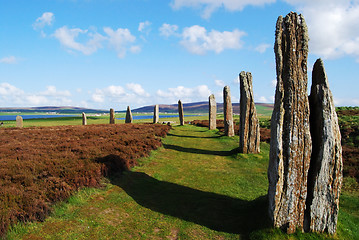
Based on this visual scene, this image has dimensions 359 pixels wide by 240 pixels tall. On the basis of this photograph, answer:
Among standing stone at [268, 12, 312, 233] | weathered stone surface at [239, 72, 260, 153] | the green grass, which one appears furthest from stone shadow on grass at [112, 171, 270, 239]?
weathered stone surface at [239, 72, 260, 153]

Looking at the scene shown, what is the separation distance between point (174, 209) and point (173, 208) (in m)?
0.07

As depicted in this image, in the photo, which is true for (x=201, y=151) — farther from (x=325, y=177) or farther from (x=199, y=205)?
(x=325, y=177)

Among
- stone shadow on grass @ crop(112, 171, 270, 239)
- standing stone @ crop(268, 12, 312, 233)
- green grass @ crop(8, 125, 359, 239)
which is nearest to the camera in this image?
standing stone @ crop(268, 12, 312, 233)

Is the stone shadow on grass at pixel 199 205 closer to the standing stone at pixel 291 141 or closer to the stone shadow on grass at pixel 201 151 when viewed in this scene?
the standing stone at pixel 291 141

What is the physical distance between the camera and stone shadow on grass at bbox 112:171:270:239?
6.68 metres

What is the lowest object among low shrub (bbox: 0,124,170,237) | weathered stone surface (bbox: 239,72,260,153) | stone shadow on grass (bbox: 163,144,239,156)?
stone shadow on grass (bbox: 163,144,239,156)

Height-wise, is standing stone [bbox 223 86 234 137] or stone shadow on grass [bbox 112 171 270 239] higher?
standing stone [bbox 223 86 234 137]

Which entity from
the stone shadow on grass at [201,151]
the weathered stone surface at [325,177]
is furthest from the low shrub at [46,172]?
the weathered stone surface at [325,177]

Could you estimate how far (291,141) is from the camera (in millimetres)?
6035

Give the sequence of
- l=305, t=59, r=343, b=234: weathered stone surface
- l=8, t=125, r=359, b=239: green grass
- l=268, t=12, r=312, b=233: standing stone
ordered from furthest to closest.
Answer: l=8, t=125, r=359, b=239: green grass < l=268, t=12, r=312, b=233: standing stone < l=305, t=59, r=343, b=234: weathered stone surface

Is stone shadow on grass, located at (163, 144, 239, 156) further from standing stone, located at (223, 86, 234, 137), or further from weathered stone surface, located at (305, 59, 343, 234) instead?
weathered stone surface, located at (305, 59, 343, 234)

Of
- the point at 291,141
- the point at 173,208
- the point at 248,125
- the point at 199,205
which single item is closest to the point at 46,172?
the point at 173,208

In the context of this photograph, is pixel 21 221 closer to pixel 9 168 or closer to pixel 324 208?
pixel 9 168

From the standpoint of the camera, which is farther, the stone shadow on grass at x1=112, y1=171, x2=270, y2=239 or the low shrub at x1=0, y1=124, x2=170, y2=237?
the stone shadow on grass at x1=112, y1=171, x2=270, y2=239
